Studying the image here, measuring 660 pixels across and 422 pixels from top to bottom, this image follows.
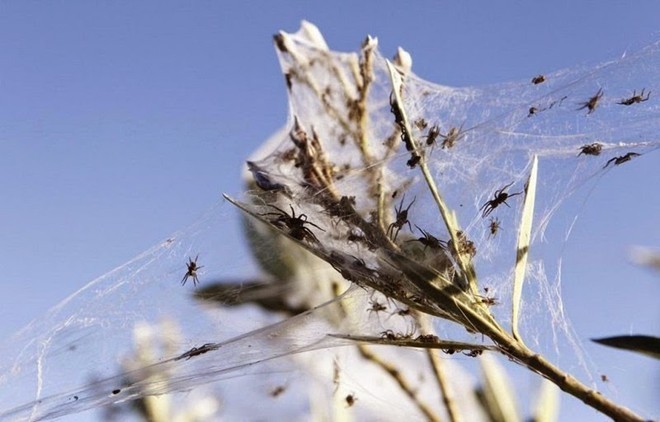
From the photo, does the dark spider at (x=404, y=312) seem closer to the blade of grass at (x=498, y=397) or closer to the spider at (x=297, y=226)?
the spider at (x=297, y=226)

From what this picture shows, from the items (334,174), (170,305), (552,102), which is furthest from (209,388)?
(552,102)

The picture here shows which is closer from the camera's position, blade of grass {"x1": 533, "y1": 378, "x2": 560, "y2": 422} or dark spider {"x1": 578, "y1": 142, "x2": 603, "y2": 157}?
dark spider {"x1": 578, "y1": 142, "x2": 603, "y2": 157}

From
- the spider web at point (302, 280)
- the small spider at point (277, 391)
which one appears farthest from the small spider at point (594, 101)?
the small spider at point (277, 391)

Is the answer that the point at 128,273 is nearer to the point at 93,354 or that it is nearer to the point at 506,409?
the point at 93,354

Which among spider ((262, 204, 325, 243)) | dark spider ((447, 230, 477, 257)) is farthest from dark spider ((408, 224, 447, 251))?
spider ((262, 204, 325, 243))

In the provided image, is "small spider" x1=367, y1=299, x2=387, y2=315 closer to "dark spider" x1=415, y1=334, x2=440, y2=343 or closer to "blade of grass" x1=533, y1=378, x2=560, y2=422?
"dark spider" x1=415, y1=334, x2=440, y2=343
